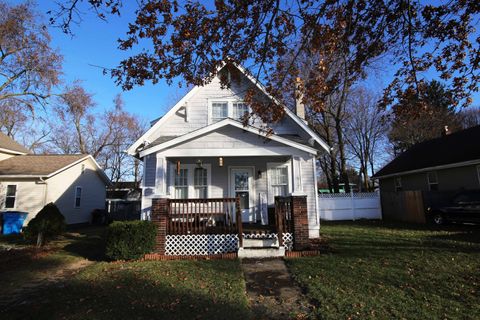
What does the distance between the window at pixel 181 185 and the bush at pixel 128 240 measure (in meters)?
3.79

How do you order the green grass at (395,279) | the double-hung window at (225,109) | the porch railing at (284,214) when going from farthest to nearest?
the double-hung window at (225,109)
the porch railing at (284,214)
the green grass at (395,279)

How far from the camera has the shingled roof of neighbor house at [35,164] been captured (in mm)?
17906

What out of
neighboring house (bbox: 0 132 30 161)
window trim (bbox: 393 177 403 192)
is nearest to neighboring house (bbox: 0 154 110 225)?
neighboring house (bbox: 0 132 30 161)

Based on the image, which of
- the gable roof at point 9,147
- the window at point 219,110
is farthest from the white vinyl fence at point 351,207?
the gable roof at point 9,147

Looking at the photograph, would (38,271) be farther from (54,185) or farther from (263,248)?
(54,185)

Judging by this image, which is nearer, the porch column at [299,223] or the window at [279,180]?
the porch column at [299,223]

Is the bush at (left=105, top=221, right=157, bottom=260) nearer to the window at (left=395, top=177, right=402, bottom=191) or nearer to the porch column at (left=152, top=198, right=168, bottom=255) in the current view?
the porch column at (left=152, top=198, right=168, bottom=255)

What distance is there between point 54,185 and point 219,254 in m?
14.4

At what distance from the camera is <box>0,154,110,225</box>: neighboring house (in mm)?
17781

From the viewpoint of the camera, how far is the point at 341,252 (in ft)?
29.6

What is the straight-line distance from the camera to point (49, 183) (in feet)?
59.7

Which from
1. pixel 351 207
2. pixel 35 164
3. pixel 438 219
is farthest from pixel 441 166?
A: pixel 35 164

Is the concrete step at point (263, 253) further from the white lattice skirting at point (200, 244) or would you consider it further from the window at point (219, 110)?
the window at point (219, 110)

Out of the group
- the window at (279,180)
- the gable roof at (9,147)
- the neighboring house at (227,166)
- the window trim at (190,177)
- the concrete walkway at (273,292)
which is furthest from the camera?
the gable roof at (9,147)
